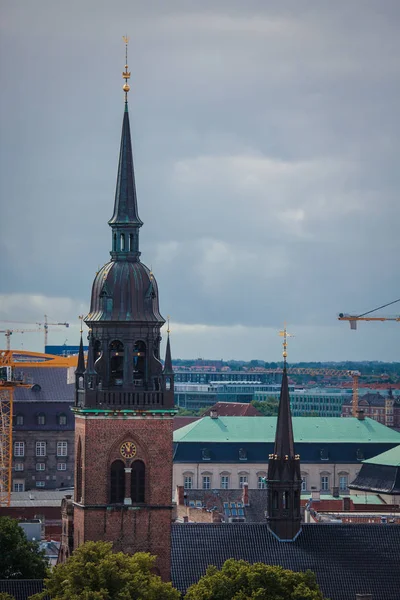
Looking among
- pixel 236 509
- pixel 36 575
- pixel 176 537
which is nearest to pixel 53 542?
pixel 236 509

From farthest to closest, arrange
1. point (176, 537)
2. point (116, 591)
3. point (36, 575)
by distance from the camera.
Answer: point (36, 575), point (176, 537), point (116, 591)

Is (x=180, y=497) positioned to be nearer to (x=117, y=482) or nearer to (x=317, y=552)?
(x=317, y=552)

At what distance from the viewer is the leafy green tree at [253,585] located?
316 ft

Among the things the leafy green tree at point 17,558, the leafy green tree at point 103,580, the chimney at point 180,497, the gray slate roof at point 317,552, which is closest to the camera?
the leafy green tree at point 103,580

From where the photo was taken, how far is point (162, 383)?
329ft

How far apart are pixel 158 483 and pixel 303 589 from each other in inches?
342

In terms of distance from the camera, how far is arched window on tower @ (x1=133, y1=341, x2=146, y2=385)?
331 feet

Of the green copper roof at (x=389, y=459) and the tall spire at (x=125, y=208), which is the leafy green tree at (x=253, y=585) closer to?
the tall spire at (x=125, y=208)

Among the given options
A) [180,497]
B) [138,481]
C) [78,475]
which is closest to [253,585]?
[138,481]

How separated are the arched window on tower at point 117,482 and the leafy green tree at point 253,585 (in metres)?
5.53

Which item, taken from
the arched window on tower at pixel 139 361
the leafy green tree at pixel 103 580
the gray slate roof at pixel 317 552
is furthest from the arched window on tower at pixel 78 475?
the gray slate roof at pixel 317 552

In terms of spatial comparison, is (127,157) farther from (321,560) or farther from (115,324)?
(321,560)

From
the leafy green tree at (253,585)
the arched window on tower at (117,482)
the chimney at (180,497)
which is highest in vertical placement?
the chimney at (180,497)

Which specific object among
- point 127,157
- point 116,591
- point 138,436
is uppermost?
point 127,157
